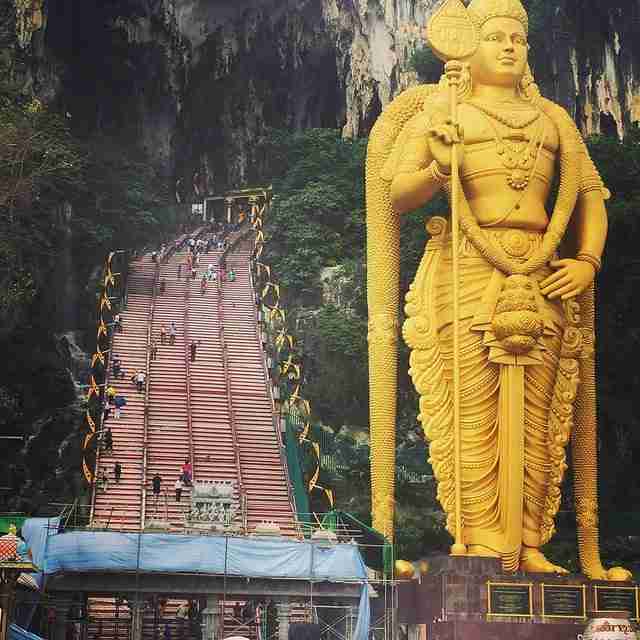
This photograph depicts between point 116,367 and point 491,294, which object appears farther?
point 116,367

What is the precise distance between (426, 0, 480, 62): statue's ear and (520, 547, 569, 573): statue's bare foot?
14.9ft

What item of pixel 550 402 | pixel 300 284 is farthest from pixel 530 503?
pixel 300 284

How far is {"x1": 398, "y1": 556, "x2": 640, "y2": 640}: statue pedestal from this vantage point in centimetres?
1120

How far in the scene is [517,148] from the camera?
12.4 meters

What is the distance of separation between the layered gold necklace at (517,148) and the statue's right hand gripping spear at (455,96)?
1.49 feet

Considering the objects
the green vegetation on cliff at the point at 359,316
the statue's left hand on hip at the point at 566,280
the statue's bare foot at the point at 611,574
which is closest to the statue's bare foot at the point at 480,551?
the statue's bare foot at the point at 611,574

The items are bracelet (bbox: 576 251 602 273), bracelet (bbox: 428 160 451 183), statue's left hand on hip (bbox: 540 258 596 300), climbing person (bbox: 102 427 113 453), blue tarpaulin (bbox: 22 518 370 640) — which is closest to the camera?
bracelet (bbox: 428 160 451 183)

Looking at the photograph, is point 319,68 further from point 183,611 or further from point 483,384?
point 483,384

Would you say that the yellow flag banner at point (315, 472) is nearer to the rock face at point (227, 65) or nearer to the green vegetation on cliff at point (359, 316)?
the green vegetation on cliff at point (359, 316)

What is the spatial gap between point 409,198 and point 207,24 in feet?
70.9

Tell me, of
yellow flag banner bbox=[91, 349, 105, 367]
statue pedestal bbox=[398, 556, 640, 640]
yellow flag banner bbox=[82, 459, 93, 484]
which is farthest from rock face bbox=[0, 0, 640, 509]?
statue pedestal bbox=[398, 556, 640, 640]

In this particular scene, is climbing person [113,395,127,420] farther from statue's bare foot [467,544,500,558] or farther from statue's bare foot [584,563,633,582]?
statue's bare foot [584,563,633,582]

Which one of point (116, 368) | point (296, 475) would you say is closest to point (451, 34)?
point (296, 475)

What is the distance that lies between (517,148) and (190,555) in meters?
5.32
